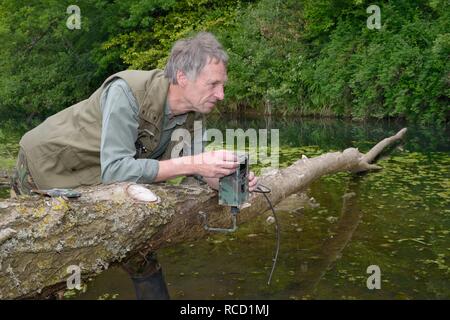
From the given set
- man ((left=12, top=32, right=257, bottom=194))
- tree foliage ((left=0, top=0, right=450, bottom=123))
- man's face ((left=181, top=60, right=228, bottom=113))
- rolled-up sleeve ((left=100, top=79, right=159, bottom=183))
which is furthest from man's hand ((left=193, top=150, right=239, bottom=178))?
tree foliage ((left=0, top=0, right=450, bottom=123))

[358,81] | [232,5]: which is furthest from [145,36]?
[358,81]

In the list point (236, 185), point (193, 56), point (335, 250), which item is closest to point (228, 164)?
point (236, 185)

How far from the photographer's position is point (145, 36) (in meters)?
21.7

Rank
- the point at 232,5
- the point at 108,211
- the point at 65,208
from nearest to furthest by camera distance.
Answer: the point at 65,208, the point at 108,211, the point at 232,5

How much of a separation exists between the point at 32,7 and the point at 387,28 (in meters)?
14.9

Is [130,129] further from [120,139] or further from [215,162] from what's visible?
[215,162]

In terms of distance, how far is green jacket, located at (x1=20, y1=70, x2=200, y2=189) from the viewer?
2.55 meters

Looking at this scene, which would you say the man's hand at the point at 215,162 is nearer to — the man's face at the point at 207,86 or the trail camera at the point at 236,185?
the trail camera at the point at 236,185

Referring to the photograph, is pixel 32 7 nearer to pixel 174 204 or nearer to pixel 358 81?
pixel 358 81

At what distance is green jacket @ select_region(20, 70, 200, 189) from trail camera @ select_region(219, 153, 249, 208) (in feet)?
1.50

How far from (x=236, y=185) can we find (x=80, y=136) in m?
0.83

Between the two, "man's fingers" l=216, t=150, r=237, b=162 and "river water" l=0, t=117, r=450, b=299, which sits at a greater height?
"man's fingers" l=216, t=150, r=237, b=162

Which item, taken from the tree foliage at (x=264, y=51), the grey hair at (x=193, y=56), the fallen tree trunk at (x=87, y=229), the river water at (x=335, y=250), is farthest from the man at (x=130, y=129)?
the tree foliage at (x=264, y=51)

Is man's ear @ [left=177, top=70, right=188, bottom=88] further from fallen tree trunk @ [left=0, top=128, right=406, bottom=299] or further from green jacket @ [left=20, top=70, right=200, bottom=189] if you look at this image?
fallen tree trunk @ [left=0, top=128, right=406, bottom=299]
